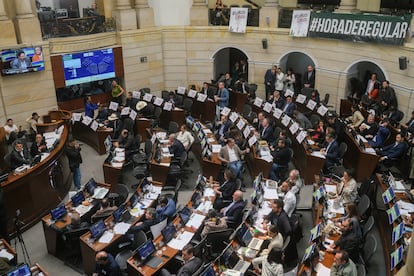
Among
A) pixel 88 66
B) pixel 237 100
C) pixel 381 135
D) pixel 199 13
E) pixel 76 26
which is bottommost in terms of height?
pixel 237 100

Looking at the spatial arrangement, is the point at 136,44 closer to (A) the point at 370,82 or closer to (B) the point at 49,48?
(B) the point at 49,48

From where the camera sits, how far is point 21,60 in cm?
1714

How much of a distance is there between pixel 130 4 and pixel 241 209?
13582 millimetres

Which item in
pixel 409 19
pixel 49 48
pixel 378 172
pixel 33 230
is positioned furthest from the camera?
pixel 49 48

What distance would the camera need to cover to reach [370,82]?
55.2ft

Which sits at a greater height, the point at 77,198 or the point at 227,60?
the point at 227,60

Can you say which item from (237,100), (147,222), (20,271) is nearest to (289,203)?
(147,222)

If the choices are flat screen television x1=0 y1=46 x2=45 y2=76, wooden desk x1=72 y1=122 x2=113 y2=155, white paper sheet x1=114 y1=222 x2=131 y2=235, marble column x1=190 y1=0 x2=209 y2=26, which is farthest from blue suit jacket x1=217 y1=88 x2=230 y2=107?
white paper sheet x1=114 y1=222 x2=131 y2=235

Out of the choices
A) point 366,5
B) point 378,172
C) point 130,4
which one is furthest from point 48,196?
point 366,5

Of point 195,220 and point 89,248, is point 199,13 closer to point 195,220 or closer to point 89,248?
point 195,220

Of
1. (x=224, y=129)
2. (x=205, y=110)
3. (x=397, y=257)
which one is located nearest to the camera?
(x=397, y=257)

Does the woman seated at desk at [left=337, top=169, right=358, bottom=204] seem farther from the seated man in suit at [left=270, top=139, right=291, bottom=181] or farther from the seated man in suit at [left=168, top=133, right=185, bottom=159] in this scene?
the seated man in suit at [left=168, top=133, right=185, bottom=159]

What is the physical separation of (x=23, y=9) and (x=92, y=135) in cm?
568

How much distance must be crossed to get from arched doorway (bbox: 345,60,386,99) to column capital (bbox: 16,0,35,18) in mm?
12399
